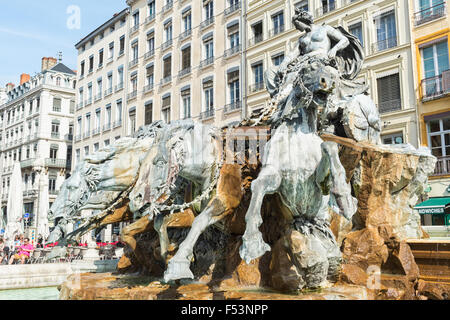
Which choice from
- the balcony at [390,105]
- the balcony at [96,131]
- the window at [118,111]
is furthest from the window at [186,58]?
the balcony at [390,105]

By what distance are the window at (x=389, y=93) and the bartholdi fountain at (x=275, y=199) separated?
45.5 feet

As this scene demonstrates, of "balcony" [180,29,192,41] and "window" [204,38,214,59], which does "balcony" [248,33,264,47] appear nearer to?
"window" [204,38,214,59]

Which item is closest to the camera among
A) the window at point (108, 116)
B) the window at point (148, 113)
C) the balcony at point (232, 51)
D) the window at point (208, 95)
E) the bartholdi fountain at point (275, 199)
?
the bartholdi fountain at point (275, 199)

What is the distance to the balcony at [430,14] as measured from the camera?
20.9 metres

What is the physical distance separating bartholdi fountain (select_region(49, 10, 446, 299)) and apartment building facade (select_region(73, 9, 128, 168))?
33221 millimetres

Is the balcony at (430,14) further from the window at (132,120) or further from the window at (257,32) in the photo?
the window at (132,120)

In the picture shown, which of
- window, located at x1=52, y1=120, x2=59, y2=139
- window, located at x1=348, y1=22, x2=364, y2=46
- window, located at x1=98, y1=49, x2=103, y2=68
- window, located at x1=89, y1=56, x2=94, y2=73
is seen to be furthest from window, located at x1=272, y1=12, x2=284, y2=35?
window, located at x1=52, y1=120, x2=59, y2=139

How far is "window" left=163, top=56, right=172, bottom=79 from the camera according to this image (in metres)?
37.0

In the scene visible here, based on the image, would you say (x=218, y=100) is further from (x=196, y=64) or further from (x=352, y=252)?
(x=352, y=252)

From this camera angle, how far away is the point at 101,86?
45.5 meters

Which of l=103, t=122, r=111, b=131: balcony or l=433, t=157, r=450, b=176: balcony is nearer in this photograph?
l=433, t=157, r=450, b=176: balcony

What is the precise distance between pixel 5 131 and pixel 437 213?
174 ft

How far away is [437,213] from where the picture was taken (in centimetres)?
1931

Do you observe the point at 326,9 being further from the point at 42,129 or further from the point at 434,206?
the point at 42,129
